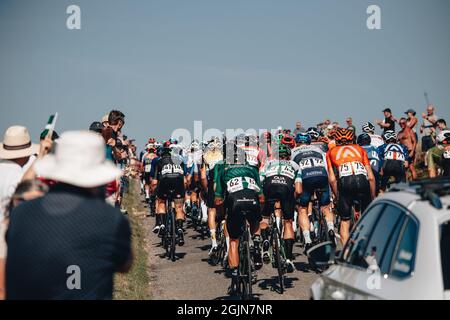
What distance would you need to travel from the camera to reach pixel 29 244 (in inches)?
161

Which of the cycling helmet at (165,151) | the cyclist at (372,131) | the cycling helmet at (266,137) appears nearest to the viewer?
the cycling helmet at (266,137)

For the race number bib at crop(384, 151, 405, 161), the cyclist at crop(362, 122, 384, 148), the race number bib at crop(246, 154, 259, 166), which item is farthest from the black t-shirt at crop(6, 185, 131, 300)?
the cyclist at crop(362, 122, 384, 148)

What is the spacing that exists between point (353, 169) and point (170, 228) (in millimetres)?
4350

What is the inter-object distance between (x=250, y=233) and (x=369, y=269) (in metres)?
5.53

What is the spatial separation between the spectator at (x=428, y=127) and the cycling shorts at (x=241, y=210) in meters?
14.0

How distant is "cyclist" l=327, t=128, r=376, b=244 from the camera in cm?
1182

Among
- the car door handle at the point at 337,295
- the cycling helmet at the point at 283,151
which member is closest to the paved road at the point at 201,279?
the cycling helmet at the point at 283,151

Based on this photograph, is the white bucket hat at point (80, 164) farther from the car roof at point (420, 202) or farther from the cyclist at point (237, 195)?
the cyclist at point (237, 195)

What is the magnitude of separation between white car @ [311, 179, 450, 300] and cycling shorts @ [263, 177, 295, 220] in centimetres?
542

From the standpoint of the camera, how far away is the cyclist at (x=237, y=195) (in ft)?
31.7

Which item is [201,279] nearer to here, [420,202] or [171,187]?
[171,187]

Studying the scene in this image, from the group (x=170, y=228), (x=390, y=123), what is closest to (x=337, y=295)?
(x=170, y=228)
